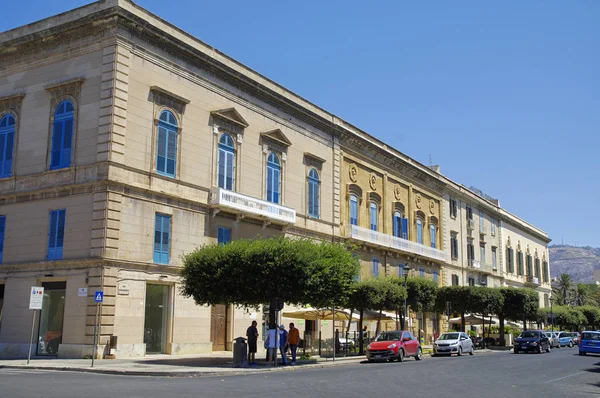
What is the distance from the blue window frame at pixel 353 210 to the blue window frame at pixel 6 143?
23.3 metres

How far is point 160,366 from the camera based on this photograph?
22.8 m

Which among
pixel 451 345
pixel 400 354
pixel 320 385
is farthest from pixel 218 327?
pixel 320 385

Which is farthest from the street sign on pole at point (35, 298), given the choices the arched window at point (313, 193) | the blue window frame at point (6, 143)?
the arched window at point (313, 193)

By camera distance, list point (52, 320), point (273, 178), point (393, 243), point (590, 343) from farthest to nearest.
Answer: point (393, 243) → point (590, 343) → point (273, 178) → point (52, 320)

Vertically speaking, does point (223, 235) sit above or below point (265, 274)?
above

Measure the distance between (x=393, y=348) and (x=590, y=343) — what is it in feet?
49.6

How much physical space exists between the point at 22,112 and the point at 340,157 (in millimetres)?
21650

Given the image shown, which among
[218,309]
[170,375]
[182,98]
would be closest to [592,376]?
[170,375]

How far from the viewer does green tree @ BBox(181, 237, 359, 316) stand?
2564 centimetres

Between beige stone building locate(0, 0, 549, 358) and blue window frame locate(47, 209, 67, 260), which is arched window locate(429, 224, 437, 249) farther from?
blue window frame locate(47, 209, 67, 260)

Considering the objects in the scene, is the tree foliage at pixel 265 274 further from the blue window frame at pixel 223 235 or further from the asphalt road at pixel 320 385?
the blue window frame at pixel 223 235

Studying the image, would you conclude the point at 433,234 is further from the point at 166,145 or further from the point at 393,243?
the point at 166,145

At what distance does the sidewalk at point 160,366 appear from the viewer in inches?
814

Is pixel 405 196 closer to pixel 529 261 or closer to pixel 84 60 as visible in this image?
pixel 84 60
